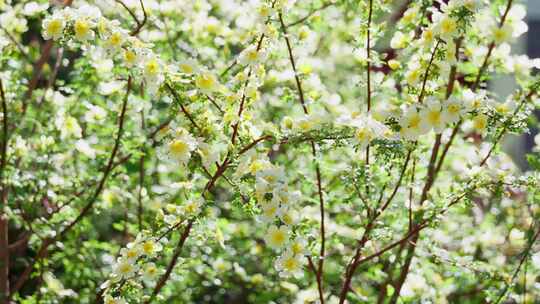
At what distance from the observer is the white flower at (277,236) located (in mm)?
1804

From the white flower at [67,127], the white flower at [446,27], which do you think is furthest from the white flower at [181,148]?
the white flower at [67,127]

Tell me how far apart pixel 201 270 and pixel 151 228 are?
2.51 ft

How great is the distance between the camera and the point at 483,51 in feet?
7.82

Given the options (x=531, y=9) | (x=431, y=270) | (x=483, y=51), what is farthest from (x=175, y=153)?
(x=531, y=9)

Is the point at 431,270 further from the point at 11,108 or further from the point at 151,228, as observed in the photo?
A: the point at 11,108

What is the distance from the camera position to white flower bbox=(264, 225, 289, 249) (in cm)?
180

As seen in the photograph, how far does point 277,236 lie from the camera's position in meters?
1.82

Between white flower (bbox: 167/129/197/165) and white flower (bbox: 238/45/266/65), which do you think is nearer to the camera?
white flower (bbox: 167/129/197/165)

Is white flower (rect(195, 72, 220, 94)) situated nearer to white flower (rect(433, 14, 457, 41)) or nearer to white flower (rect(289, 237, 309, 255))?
white flower (rect(289, 237, 309, 255))

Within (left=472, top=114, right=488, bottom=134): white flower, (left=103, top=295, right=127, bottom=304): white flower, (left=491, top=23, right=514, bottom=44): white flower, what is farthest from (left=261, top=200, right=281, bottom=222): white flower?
(left=491, top=23, right=514, bottom=44): white flower

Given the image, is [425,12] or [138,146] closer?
[425,12]

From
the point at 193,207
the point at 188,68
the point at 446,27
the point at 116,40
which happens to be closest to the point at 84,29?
the point at 116,40

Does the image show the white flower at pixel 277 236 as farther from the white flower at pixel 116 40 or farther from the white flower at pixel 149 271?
the white flower at pixel 116 40

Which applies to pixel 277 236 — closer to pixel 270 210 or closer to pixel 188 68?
pixel 270 210
